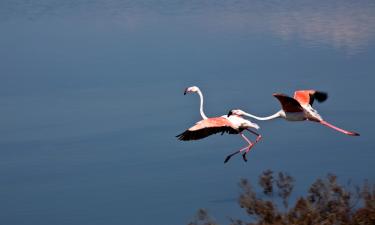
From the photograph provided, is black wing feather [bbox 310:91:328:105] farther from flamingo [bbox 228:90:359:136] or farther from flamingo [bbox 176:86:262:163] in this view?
flamingo [bbox 176:86:262:163]

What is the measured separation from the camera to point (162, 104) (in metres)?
15.6

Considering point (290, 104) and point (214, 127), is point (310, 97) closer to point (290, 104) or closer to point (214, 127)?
point (290, 104)

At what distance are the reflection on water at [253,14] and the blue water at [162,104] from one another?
61 mm

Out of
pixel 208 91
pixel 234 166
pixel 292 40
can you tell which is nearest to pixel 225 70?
pixel 208 91

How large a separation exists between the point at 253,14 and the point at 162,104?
7.98m

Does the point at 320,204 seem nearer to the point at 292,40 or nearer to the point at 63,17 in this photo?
the point at 292,40

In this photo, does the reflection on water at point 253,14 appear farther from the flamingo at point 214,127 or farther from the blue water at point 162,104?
the flamingo at point 214,127

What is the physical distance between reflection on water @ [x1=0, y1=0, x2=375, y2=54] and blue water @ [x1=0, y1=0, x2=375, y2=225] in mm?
61

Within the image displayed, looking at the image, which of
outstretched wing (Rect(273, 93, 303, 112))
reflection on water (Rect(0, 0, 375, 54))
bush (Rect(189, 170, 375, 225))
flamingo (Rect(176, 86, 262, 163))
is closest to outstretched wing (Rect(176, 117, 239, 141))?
flamingo (Rect(176, 86, 262, 163))

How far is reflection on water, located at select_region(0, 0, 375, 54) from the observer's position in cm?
2056

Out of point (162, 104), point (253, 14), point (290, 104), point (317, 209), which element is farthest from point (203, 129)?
point (253, 14)

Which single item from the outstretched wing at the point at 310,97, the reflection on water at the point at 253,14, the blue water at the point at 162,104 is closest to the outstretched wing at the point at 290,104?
the outstretched wing at the point at 310,97

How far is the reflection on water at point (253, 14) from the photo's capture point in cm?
2056

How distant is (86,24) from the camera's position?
23.1m
